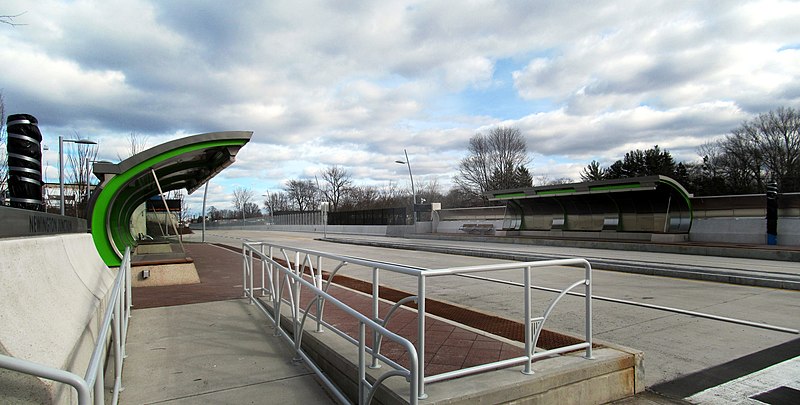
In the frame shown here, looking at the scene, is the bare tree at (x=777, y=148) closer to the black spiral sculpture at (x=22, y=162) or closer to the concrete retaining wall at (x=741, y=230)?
the concrete retaining wall at (x=741, y=230)

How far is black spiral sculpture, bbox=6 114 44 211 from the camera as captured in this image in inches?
237

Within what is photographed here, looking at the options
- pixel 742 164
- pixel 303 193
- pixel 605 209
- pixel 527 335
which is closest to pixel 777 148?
pixel 742 164

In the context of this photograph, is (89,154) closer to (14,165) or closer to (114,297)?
(14,165)

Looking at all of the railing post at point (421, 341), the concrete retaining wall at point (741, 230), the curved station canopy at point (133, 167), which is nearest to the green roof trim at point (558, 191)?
the concrete retaining wall at point (741, 230)

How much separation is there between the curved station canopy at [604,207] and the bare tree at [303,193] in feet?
266

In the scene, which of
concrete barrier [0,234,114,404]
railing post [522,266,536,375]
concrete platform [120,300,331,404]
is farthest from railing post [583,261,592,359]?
concrete barrier [0,234,114,404]

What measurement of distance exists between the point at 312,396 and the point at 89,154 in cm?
2685

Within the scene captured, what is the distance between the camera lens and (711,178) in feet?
155

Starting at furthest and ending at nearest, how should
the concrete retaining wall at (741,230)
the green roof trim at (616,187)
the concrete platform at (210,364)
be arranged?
1. the green roof trim at (616,187)
2. the concrete retaining wall at (741,230)
3. the concrete platform at (210,364)

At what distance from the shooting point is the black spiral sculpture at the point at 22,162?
6027mm

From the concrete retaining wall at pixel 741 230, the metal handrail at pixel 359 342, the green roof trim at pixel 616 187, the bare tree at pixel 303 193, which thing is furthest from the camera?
the bare tree at pixel 303 193

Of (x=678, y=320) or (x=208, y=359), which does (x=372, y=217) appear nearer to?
(x=678, y=320)

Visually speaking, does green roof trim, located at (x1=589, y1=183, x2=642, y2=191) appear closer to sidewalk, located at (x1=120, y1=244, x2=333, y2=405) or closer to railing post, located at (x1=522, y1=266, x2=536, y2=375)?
sidewalk, located at (x1=120, y1=244, x2=333, y2=405)

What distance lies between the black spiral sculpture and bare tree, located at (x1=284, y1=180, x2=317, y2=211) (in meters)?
98.8
